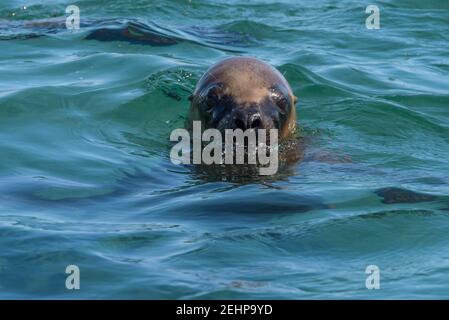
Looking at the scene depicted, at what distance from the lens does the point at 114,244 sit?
251 inches

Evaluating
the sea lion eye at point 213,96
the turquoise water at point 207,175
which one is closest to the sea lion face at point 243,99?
the sea lion eye at point 213,96

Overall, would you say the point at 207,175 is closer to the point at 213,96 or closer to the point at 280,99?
the point at 213,96

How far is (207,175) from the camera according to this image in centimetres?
775

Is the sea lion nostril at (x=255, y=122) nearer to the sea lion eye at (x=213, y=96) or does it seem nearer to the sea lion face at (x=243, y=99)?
the sea lion face at (x=243, y=99)

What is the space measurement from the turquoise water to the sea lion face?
39 centimetres

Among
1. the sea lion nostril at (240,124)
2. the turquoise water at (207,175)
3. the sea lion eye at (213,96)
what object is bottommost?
the turquoise water at (207,175)

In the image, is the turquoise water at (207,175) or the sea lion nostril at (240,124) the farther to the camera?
the sea lion nostril at (240,124)

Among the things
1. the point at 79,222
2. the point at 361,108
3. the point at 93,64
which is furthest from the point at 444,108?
the point at 79,222

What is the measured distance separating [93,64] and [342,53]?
303 centimetres

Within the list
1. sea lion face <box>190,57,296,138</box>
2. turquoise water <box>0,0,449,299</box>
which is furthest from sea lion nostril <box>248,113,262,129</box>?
turquoise water <box>0,0,449,299</box>

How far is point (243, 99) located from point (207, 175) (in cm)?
66

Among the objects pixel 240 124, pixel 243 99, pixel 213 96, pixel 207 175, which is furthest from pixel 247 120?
pixel 213 96

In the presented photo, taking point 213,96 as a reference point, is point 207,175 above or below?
below

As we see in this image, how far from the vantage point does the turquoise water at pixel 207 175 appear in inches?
233
